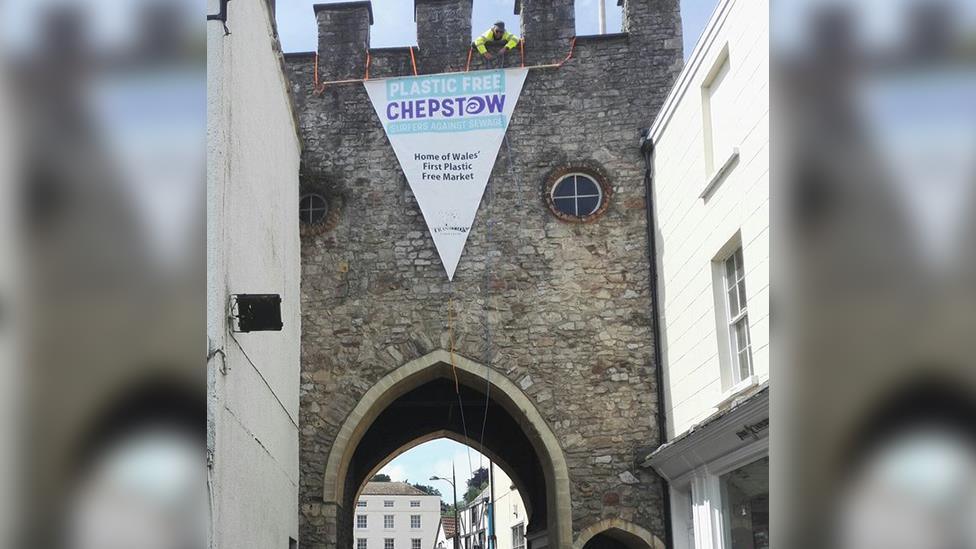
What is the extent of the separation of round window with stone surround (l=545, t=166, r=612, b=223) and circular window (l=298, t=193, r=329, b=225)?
277cm

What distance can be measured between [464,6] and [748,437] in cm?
683

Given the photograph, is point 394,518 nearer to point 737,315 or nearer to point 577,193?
point 577,193

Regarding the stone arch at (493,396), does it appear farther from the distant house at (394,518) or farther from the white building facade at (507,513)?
the distant house at (394,518)

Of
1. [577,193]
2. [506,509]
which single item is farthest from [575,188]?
[506,509]

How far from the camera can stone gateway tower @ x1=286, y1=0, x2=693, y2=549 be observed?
436 inches

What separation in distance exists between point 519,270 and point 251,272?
428 cm

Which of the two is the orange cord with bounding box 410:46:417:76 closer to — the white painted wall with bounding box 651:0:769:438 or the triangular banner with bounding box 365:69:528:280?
the triangular banner with bounding box 365:69:528:280

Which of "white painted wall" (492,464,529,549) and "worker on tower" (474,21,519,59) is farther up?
"worker on tower" (474,21,519,59)

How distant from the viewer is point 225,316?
6652 millimetres

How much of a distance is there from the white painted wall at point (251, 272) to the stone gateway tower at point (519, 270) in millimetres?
554

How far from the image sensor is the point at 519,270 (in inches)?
454

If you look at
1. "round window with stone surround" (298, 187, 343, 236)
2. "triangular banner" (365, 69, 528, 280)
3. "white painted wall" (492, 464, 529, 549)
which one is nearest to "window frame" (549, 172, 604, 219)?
"triangular banner" (365, 69, 528, 280)
